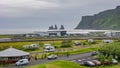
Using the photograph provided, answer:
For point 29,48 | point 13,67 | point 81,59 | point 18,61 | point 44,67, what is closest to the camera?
point 44,67

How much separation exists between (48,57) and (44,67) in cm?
2009

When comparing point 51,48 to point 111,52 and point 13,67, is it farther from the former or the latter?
point 13,67

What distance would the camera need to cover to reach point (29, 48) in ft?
269

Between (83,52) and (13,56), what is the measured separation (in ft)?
71.1

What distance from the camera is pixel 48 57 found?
2559 inches

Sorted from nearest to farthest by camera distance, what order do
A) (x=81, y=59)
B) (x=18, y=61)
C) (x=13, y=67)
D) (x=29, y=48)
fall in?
(x=13, y=67)
(x=18, y=61)
(x=81, y=59)
(x=29, y=48)

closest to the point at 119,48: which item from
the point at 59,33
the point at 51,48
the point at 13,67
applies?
the point at 51,48

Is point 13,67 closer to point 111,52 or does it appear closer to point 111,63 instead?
point 111,63

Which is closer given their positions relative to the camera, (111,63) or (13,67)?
(13,67)

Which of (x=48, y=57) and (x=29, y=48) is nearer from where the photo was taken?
(x=48, y=57)

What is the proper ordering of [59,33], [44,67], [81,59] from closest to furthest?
[44,67] < [81,59] < [59,33]

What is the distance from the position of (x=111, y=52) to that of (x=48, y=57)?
13811mm

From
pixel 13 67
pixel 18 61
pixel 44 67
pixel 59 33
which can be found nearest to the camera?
pixel 44 67

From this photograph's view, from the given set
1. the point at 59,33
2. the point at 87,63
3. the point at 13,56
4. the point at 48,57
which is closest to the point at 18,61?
the point at 13,56
